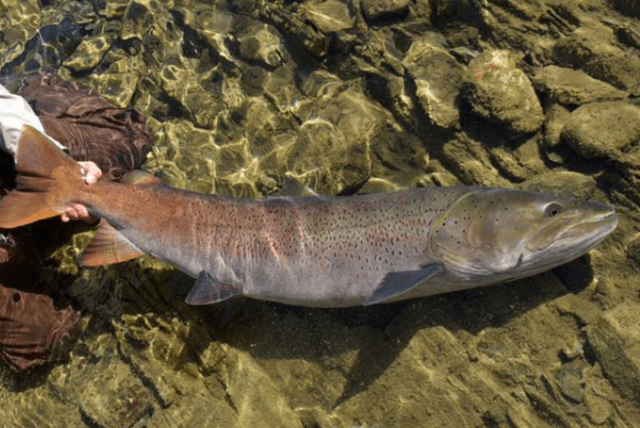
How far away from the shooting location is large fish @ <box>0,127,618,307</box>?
409 centimetres

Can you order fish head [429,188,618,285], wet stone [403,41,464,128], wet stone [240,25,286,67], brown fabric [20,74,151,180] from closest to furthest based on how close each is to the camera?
1. fish head [429,188,618,285]
2. wet stone [403,41,464,128]
3. brown fabric [20,74,151,180]
4. wet stone [240,25,286,67]

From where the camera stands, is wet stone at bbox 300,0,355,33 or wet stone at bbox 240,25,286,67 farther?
wet stone at bbox 240,25,286,67

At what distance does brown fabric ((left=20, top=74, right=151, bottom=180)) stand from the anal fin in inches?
41.1

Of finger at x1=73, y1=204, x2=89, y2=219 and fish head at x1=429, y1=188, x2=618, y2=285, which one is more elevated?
fish head at x1=429, y1=188, x2=618, y2=285

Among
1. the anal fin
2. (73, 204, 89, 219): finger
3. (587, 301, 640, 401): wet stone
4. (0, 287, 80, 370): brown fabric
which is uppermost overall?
(73, 204, 89, 219): finger

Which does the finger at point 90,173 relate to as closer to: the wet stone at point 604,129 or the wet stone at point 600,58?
the wet stone at point 604,129

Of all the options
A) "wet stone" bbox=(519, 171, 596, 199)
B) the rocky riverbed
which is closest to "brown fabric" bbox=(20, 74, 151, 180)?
the rocky riverbed

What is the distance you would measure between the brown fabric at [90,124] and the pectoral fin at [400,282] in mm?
2894

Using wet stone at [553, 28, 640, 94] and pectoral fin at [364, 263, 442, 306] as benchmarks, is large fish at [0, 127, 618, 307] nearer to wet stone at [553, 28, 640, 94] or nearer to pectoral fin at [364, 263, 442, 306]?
pectoral fin at [364, 263, 442, 306]

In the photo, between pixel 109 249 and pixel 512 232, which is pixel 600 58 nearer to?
pixel 512 232

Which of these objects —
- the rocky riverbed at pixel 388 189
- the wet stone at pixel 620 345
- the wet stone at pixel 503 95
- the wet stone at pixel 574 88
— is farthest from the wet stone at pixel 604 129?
the wet stone at pixel 620 345

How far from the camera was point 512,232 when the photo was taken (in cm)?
409

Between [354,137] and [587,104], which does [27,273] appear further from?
[587,104]

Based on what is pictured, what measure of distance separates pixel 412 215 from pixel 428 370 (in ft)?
4.24
